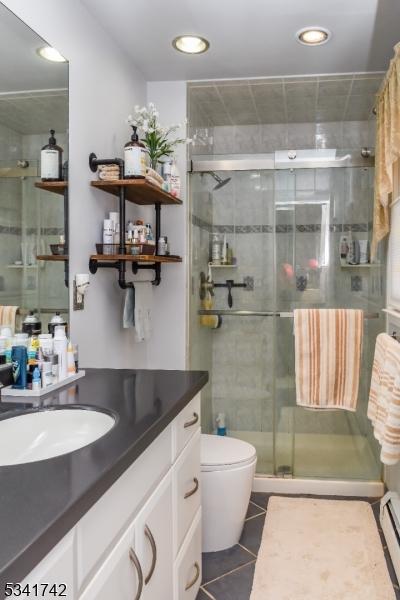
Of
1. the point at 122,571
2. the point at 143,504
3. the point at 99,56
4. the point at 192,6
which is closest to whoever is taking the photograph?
the point at 122,571

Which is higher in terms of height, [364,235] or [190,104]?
[190,104]

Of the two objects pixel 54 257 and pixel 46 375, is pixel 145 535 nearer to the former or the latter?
pixel 46 375

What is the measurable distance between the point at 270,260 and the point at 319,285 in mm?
395

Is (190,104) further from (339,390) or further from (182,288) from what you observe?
(339,390)

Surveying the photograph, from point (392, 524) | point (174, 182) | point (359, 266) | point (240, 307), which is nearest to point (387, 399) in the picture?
point (392, 524)

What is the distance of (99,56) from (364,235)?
1.77m

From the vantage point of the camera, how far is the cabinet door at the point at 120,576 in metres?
0.93

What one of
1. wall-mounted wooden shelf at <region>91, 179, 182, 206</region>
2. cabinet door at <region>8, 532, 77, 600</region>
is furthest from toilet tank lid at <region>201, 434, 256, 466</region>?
cabinet door at <region>8, 532, 77, 600</region>

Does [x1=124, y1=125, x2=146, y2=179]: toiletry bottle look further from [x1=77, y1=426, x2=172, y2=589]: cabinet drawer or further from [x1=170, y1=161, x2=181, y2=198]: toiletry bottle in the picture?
[x1=77, y1=426, x2=172, y2=589]: cabinet drawer

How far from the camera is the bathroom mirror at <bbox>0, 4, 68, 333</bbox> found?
1.58 m

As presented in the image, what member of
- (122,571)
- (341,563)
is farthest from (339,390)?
(122,571)

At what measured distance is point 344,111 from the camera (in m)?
3.27

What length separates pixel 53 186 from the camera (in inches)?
72.8

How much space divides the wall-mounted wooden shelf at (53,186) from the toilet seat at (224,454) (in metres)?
1.30
